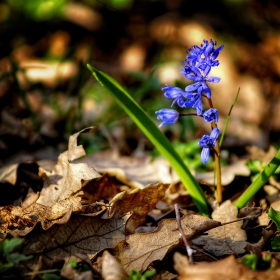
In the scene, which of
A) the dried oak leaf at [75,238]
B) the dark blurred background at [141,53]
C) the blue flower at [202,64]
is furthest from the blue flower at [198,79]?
the dark blurred background at [141,53]

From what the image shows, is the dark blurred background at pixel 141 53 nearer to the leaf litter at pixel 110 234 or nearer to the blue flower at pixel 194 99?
the leaf litter at pixel 110 234

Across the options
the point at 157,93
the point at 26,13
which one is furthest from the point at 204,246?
the point at 26,13

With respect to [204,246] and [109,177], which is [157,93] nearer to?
[109,177]

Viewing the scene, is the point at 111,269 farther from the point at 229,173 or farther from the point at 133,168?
the point at 133,168

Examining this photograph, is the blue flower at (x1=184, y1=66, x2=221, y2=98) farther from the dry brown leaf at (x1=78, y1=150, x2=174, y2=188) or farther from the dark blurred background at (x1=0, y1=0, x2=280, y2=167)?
the dark blurred background at (x1=0, y1=0, x2=280, y2=167)

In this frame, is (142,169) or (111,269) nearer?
(111,269)

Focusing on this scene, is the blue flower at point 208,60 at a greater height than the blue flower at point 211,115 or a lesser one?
greater

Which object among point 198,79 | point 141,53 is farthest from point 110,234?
point 141,53
